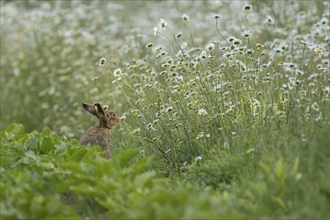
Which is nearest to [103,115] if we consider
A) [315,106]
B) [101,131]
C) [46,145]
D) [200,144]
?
[101,131]

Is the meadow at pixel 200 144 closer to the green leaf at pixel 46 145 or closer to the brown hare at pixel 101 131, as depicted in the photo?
the green leaf at pixel 46 145

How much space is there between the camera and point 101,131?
7754mm

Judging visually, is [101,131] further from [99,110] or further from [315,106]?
[315,106]

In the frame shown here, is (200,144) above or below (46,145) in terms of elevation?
below

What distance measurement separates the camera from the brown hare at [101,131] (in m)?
7.61

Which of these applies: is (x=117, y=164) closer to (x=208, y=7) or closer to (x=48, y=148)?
(x=48, y=148)

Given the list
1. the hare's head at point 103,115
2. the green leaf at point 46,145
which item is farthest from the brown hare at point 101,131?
the green leaf at point 46,145

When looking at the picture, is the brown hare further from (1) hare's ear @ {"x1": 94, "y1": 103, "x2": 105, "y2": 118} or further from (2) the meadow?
(2) the meadow

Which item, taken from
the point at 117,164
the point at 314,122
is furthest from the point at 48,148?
→ the point at 314,122

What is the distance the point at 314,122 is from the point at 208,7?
25.7ft

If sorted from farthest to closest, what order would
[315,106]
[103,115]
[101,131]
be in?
[103,115] < [101,131] < [315,106]

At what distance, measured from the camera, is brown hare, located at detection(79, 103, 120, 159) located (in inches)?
300

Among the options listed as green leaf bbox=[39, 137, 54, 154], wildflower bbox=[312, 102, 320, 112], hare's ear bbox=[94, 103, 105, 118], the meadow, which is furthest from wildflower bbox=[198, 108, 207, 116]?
hare's ear bbox=[94, 103, 105, 118]

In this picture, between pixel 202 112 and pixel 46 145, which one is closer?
pixel 202 112
